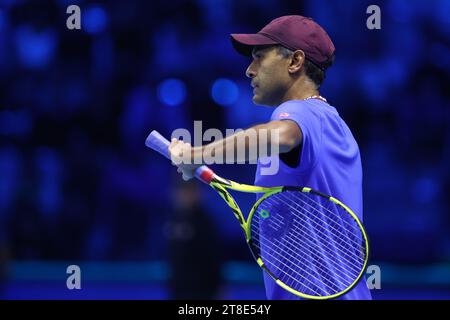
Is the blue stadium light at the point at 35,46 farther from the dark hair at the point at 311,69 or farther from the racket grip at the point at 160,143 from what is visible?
the dark hair at the point at 311,69

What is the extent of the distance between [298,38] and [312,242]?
0.70 meters

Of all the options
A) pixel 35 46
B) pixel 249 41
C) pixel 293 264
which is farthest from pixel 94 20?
pixel 293 264

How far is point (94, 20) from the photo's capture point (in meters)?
7.35

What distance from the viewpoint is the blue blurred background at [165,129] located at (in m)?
6.90

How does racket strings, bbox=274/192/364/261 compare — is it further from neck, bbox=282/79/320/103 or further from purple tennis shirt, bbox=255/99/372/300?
neck, bbox=282/79/320/103

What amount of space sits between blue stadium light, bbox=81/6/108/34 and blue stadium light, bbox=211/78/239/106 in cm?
110

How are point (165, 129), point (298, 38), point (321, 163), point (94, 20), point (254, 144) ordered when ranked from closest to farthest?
point (254, 144)
point (321, 163)
point (298, 38)
point (165, 129)
point (94, 20)

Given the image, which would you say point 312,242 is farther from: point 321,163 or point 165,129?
point 165,129

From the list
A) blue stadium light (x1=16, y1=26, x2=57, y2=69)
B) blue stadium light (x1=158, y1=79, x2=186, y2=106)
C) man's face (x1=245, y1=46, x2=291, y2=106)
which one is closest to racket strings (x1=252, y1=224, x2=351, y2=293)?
man's face (x1=245, y1=46, x2=291, y2=106)

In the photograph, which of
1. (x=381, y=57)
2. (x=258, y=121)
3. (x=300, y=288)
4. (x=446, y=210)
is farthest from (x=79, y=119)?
(x=300, y=288)

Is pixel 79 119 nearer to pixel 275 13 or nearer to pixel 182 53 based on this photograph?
pixel 182 53

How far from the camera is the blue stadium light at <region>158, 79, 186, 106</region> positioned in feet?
23.2

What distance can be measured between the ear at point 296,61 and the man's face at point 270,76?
0.06ft
